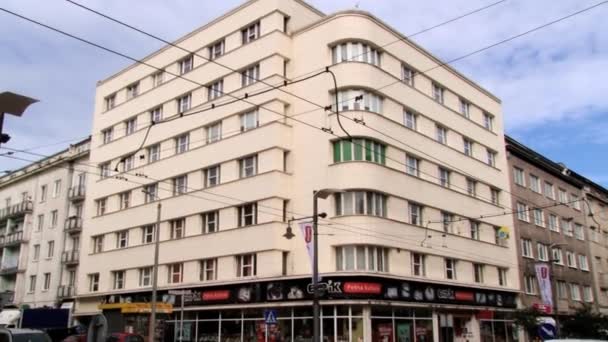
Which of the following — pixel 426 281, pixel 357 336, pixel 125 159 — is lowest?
pixel 357 336

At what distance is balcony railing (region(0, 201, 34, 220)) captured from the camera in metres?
53.2

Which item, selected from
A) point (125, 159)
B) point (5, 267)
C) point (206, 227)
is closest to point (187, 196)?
point (206, 227)

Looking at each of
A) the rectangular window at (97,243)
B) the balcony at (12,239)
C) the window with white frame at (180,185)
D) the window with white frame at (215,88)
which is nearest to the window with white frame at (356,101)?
the window with white frame at (215,88)

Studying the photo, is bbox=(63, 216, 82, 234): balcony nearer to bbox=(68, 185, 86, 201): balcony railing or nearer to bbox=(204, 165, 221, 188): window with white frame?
bbox=(68, 185, 86, 201): balcony railing

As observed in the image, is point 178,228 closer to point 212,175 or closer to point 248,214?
point 212,175

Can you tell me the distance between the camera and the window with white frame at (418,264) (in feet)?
110

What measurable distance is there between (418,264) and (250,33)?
16.6 meters

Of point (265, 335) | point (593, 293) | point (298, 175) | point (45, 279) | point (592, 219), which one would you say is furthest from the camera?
point (592, 219)

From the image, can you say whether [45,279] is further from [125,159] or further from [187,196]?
A: [187,196]

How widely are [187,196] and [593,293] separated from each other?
1421 inches

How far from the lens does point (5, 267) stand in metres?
54.7

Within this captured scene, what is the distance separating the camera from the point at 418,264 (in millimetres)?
33812

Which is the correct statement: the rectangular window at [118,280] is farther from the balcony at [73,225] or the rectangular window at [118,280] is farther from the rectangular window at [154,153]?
the rectangular window at [154,153]

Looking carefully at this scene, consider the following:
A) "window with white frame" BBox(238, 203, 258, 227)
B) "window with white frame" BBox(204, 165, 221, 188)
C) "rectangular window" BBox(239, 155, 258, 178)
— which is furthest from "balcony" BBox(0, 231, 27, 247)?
"window with white frame" BBox(238, 203, 258, 227)
